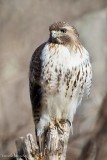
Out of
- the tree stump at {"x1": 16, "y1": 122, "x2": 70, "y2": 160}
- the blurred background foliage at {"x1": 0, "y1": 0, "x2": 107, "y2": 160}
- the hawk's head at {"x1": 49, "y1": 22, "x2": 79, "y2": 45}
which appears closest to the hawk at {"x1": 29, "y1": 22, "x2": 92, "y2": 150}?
the hawk's head at {"x1": 49, "y1": 22, "x2": 79, "y2": 45}

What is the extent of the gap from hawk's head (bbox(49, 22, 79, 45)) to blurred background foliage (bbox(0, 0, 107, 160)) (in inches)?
102

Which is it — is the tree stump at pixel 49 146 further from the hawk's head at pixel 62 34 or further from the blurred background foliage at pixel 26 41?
the blurred background foliage at pixel 26 41

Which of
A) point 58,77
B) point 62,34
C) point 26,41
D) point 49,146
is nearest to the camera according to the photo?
point 49,146

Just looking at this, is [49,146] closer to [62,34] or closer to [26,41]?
[62,34]

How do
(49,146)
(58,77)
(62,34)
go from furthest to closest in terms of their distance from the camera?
(62,34) < (58,77) < (49,146)

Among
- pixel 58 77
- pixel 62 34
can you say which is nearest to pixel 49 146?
pixel 58 77

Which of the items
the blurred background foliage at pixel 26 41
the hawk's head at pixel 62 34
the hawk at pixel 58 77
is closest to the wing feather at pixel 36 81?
the hawk at pixel 58 77

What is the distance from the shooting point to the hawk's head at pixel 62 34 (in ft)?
25.1

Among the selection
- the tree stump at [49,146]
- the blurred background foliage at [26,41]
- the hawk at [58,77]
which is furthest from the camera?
the blurred background foliage at [26,41]

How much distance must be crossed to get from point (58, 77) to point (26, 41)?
19.0ft

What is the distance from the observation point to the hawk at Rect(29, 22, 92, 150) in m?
7.62

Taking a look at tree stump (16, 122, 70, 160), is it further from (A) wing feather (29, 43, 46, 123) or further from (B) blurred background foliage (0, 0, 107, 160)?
(B) blurred background foliage (0, 0, 107, 160)

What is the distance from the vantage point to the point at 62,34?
25.4 feet

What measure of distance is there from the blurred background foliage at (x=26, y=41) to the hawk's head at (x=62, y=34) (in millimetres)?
2586
